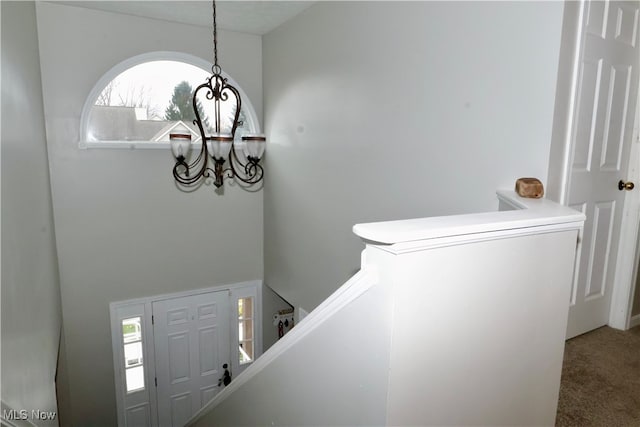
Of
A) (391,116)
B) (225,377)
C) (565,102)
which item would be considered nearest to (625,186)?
(565,102)

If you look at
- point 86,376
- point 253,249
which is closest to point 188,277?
point 253,249

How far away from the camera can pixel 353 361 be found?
1.25m

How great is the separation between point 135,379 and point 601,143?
5.05 m

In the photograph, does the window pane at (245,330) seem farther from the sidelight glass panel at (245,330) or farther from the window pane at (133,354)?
the window pane at (133,354)

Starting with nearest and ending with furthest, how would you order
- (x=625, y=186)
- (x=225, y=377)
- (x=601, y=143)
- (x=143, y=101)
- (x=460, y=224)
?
1. (x=460, y=224)
2. (x=601, y=143)
3. (x=625, y=186)
4. (x=143, y=101)
5. (x=225, y=377)

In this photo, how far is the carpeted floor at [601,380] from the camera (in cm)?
187

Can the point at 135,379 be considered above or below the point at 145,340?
below

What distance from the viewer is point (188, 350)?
5.09m

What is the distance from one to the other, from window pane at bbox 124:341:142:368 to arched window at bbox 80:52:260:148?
227cm

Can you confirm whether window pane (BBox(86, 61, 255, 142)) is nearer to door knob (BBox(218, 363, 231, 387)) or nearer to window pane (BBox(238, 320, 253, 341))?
window pane (BBox(238, 320, 253, 341))

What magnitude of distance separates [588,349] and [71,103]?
4624 mm

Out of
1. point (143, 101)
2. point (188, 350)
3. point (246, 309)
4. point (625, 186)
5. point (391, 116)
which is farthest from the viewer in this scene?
point (246, 309)

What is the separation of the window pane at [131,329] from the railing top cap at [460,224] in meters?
4.37

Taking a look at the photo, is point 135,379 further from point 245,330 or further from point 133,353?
point 245,330
